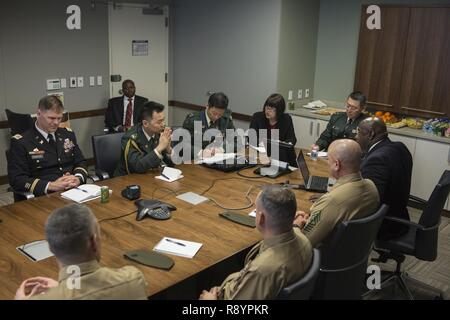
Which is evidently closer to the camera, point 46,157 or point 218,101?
point 46,157

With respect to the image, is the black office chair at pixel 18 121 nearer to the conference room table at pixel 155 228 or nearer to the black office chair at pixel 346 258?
the conference room table at pixel 155 228

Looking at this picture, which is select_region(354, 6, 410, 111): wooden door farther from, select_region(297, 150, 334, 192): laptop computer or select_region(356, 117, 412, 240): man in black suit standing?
select_region(297, 150, 334, 192): laptop computer

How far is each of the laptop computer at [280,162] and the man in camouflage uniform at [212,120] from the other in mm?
485

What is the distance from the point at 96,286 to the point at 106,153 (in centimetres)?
238

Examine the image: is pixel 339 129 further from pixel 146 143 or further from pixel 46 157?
pixel 46 157

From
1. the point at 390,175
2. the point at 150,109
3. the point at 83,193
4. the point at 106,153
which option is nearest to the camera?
the point at 83,193

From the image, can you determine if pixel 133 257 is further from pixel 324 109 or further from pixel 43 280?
pixel 324 109

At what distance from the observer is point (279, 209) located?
196 cm

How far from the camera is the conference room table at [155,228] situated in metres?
2.13

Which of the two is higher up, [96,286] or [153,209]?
[96,286]

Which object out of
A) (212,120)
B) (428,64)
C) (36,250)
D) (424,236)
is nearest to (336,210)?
(424,236)

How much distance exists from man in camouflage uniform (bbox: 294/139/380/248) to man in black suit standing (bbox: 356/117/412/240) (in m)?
0.54

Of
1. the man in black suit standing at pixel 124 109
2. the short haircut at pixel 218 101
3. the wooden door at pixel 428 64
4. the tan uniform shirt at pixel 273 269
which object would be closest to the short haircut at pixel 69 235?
the tan uniform shirt at pixel 273 269
